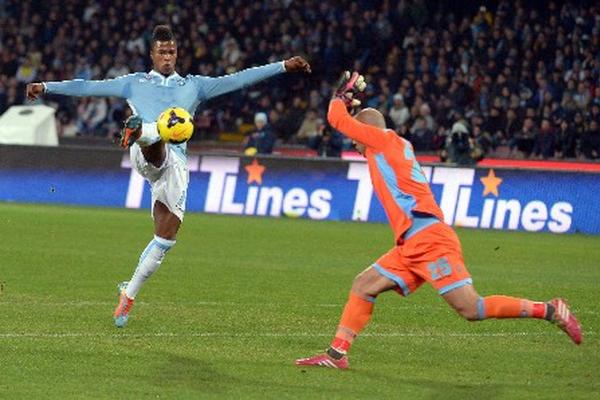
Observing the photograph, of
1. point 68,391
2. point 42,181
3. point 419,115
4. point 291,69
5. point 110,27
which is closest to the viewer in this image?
point 68,391

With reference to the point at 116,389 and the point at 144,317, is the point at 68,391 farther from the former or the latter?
the point at 144,317

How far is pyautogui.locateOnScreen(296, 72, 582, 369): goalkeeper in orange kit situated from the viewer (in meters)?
9.50

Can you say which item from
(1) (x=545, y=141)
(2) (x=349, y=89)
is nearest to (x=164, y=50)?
(2) (x=349, y=89)

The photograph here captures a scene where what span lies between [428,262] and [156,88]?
375cm

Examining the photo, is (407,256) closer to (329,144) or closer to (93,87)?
(93,87)

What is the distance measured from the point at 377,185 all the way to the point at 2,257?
8823mm

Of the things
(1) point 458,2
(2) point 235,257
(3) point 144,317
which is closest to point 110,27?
(1) point 458,2

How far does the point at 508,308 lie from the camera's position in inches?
379

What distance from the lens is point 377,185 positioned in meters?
9.80

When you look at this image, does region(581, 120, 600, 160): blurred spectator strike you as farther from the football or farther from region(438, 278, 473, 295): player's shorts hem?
region(438, 278, 473, 295): player's shorts hem

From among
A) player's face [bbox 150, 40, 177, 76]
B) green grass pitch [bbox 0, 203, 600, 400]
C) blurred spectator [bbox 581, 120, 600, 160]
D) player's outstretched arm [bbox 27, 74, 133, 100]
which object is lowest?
blurred spectator [bbox 581, 120, 600, 160]

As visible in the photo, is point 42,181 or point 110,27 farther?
point 110,27

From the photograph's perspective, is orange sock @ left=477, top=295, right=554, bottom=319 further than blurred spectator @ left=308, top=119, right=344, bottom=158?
No

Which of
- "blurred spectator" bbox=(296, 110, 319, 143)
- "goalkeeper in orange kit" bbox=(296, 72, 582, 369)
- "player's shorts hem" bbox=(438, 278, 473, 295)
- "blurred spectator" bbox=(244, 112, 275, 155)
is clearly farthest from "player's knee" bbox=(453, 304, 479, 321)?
"blurred spectator" bbox=(296, 110, 319, 143)
